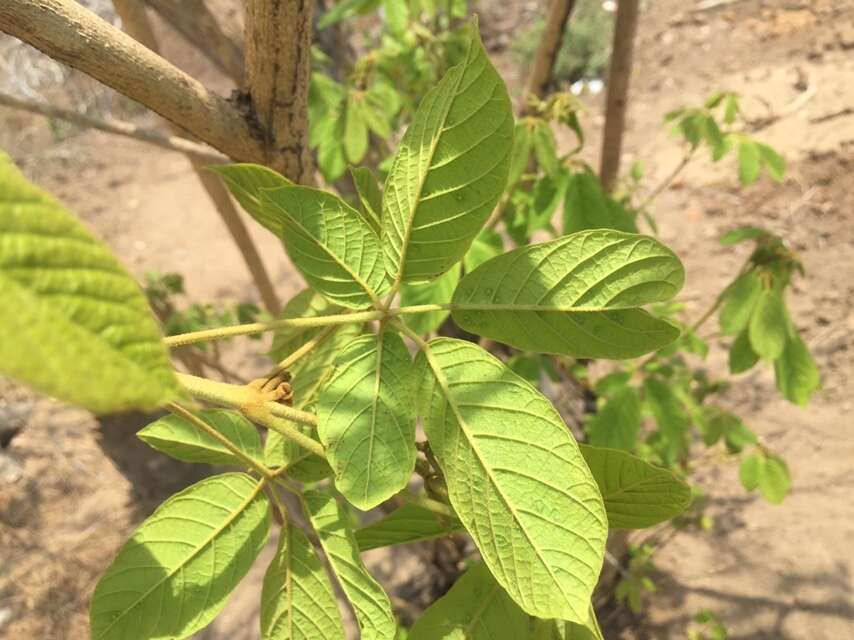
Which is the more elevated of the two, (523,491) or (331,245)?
(331,245)

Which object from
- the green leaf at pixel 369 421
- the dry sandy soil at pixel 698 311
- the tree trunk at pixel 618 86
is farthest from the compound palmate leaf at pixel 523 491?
the dry sandy soil at pixel 698 311

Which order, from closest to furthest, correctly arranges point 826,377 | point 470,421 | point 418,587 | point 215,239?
point 470,421 → point 418,587 → point 826,377 → point 215,239

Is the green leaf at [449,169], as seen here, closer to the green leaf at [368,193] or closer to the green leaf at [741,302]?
the green leaf at [368,193]

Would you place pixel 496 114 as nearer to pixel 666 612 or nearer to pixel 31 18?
pixel 31 18

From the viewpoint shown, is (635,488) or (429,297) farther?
(429,297)

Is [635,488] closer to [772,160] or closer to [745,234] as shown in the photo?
[745,234]

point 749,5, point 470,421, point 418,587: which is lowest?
point 418,587

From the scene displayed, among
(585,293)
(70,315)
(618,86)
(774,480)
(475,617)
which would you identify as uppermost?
(618,86)

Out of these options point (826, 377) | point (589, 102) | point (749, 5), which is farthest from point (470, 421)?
point (749, 5)

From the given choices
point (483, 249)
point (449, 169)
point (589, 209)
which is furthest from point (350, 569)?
point (589, 209)
